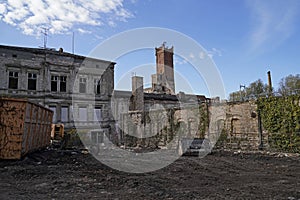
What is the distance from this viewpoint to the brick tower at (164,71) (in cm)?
4128

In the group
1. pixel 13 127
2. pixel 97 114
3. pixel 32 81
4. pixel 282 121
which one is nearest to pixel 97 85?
pixel 97 114

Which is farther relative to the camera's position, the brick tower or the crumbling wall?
the brick tower

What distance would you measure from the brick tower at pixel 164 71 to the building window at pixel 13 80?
20.7m

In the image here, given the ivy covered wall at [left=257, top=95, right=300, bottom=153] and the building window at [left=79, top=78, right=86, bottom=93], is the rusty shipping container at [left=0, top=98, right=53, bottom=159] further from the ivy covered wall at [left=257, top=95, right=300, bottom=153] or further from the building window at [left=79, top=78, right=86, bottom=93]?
the building window at [left=79, top=78, right=86, bottom=93]

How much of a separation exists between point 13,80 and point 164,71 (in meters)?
26.1

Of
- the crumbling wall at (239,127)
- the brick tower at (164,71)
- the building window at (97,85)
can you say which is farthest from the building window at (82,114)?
the brick tower at (164,71)

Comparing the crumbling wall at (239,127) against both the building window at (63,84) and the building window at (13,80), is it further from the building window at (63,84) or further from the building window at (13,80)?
the building window at (13,80)

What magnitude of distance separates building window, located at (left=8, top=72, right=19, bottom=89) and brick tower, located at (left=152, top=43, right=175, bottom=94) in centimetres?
2071

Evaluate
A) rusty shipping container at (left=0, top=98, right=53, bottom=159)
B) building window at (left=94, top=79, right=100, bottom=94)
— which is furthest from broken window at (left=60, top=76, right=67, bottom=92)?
rusty shipping container at (left=0, top=98, right=53, bottom=159)

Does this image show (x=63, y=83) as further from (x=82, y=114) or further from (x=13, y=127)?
(x=13, y=127)

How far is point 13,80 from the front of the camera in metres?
22.9

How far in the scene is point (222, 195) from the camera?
495cm

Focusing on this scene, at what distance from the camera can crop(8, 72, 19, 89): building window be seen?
22.8 m

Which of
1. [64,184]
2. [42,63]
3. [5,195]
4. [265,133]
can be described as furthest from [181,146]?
[42,63]
